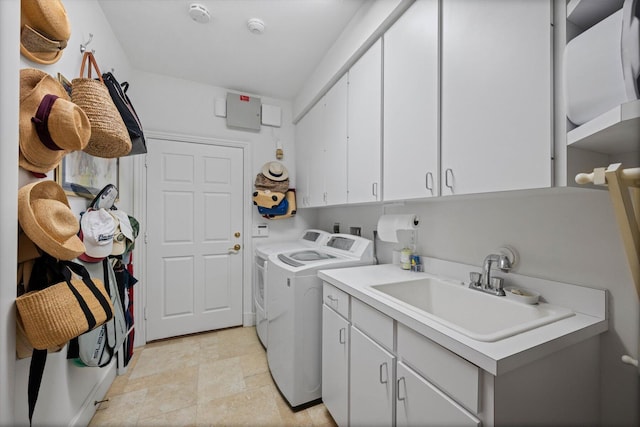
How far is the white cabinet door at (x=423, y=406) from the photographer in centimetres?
79

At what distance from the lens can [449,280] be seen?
144 centimetres

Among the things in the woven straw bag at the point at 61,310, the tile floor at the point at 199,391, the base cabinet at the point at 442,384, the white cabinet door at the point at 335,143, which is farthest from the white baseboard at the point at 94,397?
the white cabinet door at the point at 335,143

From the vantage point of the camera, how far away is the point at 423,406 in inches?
35.9

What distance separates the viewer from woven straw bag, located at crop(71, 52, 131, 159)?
4.02 ft

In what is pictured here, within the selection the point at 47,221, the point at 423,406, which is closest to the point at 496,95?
the point at 423,406

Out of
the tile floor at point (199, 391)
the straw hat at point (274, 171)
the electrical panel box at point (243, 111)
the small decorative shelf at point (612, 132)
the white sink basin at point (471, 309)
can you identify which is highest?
the electrical panel box at point (243, 111)

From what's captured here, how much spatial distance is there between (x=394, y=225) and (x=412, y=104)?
725mm

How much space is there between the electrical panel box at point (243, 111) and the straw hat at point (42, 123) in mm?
1925

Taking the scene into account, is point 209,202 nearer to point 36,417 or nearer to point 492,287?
point 36,417

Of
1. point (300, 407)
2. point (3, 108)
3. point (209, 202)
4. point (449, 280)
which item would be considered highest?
point (3, 108)

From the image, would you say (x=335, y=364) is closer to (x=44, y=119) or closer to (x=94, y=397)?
(x=94, y=397)

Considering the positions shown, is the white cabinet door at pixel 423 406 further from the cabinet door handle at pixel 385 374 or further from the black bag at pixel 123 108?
the black bag at pixel 123 108

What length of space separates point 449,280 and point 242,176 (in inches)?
93.8

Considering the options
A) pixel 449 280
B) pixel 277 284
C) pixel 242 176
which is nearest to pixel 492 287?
pixel 449 280
